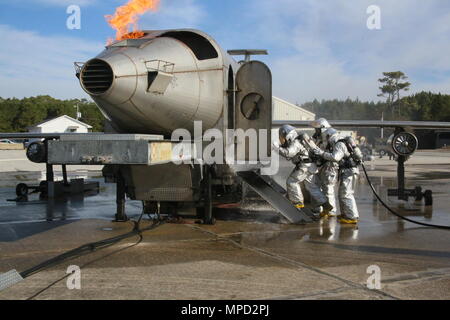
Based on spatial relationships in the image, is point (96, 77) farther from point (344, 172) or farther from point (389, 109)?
point (389, 109)

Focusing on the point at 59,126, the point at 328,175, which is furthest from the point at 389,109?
the point at 328,175

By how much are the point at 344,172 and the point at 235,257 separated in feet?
11.6

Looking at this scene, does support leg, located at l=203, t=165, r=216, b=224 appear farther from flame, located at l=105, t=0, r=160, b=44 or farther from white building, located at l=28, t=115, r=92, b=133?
white building, located at l=28, t=115, r=92, b=133

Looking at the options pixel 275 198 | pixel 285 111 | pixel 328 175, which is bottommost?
pixel 275 198

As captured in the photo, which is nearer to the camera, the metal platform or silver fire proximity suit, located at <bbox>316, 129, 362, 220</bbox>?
the metal platform

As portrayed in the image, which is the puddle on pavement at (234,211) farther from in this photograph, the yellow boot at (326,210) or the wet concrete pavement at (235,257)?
the yellow boot at (326,210)

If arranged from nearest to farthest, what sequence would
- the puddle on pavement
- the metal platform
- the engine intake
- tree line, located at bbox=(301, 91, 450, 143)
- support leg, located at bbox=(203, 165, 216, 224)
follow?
the engine intake < support leg, located at bbox=(203, 165, 216, 224) < the metal platform < the puddle on pavement < tree line, located at bbox=(301, 91, 450, 143)

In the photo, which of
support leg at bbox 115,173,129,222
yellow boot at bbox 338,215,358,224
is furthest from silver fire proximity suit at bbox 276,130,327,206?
support leg at bbox 115,173,129,222

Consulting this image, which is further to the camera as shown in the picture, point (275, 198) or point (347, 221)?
point (347, 221)

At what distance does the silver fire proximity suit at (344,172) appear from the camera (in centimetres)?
818

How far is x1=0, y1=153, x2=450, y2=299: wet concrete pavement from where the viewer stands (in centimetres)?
436

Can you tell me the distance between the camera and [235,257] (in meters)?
5.70

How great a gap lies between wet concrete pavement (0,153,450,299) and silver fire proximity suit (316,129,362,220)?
32 cm
